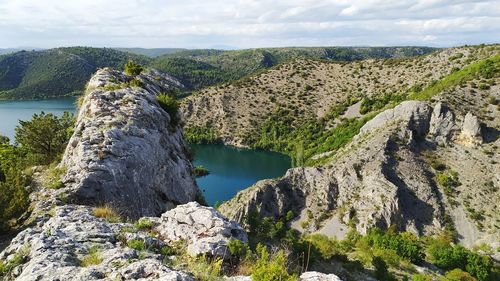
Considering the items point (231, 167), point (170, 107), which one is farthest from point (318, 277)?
point (231, 167)

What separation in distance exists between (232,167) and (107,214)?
4207 inches

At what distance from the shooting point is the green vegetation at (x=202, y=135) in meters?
147

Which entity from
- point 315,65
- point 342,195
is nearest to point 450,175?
point 342,195

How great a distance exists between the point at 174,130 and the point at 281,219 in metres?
45.3

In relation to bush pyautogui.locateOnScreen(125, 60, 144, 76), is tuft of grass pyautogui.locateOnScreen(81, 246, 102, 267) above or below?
below

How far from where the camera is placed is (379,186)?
64.6 m

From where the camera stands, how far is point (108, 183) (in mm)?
17344

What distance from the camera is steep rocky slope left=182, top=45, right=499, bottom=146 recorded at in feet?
430

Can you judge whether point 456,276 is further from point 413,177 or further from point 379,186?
point 413,177

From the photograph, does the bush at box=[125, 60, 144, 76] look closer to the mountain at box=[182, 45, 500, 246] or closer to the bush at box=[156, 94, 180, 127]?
the bush at box=[156, 94, 180, 127]

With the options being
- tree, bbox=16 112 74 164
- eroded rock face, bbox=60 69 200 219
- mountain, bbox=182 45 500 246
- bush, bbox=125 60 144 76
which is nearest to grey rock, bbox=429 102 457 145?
mountain, bbox=182 45 500 246

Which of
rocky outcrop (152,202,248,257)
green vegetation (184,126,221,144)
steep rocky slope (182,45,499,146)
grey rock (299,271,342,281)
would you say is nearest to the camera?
grey rock (299,271,342,281)

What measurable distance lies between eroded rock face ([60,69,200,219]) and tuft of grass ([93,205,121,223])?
1494 millimetres

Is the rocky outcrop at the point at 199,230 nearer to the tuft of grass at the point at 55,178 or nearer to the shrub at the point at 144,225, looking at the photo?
the shrub at the point at 144,225
